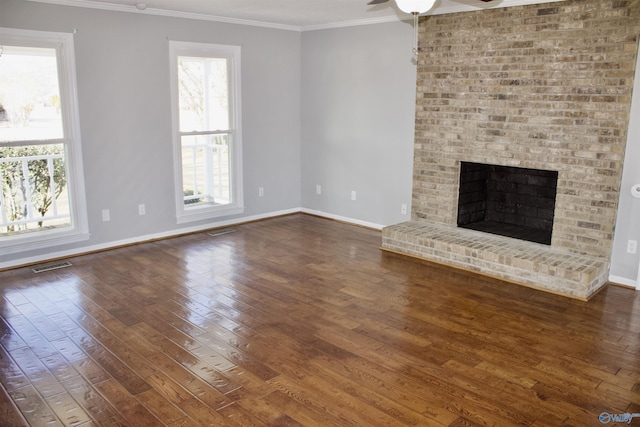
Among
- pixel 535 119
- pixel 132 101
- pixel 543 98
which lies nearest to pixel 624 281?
pixel 535 119

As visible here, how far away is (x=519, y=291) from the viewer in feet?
13.6

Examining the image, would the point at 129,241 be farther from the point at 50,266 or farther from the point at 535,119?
the point at 535,119

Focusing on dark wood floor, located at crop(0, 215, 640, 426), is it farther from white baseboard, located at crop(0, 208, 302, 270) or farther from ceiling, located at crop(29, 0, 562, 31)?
ceiling, located at crop(29, 0, 562, 31)

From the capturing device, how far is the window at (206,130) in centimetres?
556

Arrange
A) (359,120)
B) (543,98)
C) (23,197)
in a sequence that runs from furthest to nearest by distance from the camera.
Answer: (359,120) < (23,197) < (543,98)

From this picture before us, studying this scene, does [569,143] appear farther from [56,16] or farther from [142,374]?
[56,16]

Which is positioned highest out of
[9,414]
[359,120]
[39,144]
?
[359,120]

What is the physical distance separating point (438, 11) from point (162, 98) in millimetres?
2930

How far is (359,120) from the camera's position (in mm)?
6047

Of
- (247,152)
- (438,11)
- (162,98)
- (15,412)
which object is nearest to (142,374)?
(15,412)

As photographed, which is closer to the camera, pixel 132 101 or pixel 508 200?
pixel 132 101

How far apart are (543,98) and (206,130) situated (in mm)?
3535

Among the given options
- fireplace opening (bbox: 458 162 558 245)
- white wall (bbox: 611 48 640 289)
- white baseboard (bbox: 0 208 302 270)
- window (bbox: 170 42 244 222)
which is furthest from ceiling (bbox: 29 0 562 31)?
white baseboard (bbox: 0 208 302 270)

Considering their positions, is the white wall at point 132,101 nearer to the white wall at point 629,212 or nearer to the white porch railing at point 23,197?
the white porch railing at point 23,197
